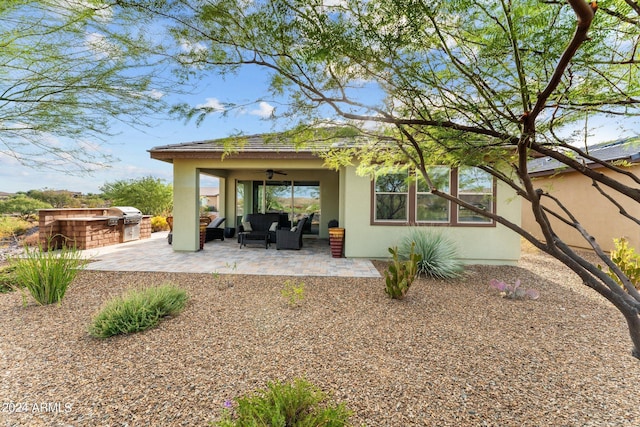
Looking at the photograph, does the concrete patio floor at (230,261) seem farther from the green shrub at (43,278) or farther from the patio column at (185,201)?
the green shrub at (43,278)

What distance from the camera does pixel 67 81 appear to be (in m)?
4.52

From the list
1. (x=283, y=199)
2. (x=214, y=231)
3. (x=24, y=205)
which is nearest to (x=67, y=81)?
(x=214, y=231)

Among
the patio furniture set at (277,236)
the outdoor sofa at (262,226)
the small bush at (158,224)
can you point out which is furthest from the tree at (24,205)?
the patio furniture set at (277,236)

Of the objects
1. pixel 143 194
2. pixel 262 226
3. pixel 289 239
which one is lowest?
pixel 289 239

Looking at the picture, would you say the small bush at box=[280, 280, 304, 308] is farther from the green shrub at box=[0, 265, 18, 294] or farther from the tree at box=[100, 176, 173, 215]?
the tree at box=[100, 176, 173, 215]

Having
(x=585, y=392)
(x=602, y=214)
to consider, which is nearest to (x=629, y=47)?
(x=585, y=392)

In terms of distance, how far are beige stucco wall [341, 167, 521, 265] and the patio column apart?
4704 millimetres

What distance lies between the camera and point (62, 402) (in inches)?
99.7

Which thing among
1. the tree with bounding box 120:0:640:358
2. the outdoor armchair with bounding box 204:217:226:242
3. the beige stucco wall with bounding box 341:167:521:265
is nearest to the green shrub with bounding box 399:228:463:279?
the beige stucco wall with bounding box 341:167:521:265

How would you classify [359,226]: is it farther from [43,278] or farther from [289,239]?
[43,278]

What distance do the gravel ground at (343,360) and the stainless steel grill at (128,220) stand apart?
661 cm

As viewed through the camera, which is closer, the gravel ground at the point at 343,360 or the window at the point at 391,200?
the gravel ground at the point at 343,360

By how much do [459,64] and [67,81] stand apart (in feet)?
18.0

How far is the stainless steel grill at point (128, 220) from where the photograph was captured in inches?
450
